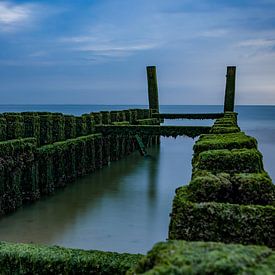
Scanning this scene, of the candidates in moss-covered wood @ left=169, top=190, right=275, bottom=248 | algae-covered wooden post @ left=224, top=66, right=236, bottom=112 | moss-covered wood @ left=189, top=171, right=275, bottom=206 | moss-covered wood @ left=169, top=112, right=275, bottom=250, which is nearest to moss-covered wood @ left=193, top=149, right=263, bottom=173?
moss-covered wood @ left=169, top=112, right=275, bottom=250

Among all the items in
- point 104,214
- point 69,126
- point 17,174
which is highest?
point 69,126

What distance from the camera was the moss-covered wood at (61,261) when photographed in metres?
4.55

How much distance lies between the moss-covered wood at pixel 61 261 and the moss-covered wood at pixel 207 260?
2292 mm

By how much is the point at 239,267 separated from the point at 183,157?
2789 cm

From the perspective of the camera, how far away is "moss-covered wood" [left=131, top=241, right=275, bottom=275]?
197 centimetres

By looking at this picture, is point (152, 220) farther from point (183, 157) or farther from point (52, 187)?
point (183, 157)

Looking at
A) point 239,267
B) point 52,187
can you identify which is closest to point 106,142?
point 52,187

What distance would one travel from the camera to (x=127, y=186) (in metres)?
18.0

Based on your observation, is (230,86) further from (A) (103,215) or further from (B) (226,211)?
(B) (226,211)

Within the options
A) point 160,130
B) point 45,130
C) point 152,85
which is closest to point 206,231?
point 45,130

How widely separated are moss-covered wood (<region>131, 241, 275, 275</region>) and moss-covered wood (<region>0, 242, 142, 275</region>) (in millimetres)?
2292

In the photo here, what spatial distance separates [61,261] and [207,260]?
2882mm

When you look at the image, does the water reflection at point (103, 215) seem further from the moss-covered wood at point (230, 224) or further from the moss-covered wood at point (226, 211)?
the moss-covered wood at point (230, 224)

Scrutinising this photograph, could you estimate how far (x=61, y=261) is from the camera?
180 inches
